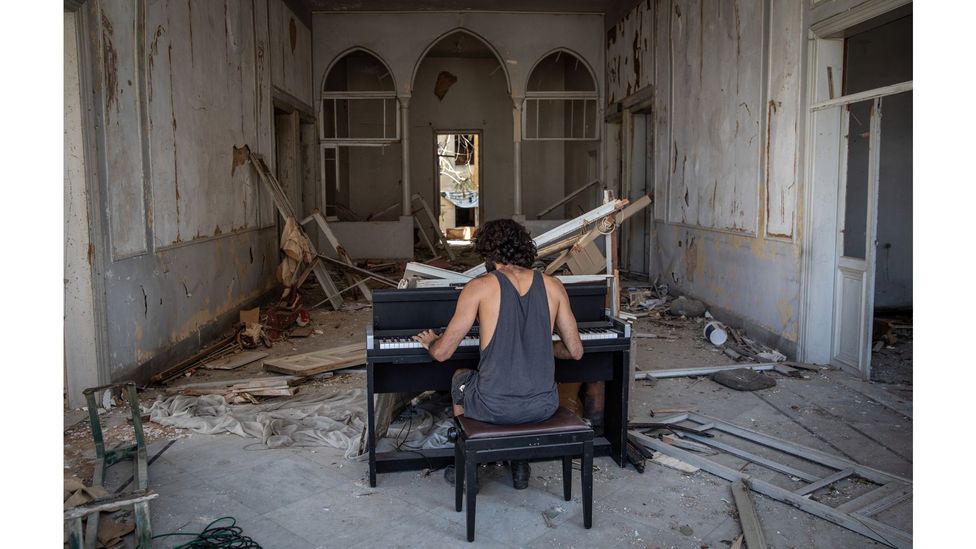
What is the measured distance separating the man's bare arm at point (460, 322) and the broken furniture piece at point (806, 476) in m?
1.53

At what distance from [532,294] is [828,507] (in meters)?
1.70

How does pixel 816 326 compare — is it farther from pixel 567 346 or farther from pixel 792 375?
pixel 567 346

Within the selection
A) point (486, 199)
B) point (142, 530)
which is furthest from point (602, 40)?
point (142, 530)

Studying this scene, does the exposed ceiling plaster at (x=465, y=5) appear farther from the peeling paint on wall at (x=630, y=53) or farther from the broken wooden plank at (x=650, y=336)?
the broken wooden plank at (x=650, y=336)

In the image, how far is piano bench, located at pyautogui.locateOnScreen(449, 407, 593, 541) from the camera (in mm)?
3002

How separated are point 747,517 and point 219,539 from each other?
236cm

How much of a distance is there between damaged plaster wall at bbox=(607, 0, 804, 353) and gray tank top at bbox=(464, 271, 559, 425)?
12.6ft

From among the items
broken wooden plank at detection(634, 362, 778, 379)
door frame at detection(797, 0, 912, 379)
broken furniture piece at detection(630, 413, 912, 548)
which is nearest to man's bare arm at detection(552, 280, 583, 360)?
broken furniture piece at detection(630, 413, 912, 548)

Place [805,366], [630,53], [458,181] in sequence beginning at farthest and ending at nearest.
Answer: [458,181] → [630,53] → [805,366]

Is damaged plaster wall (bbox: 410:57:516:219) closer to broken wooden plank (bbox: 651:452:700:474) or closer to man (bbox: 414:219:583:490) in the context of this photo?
broken wooden plank (bbox: 651:452:700:474)

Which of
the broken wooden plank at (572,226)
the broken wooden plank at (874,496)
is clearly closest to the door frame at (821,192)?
the broken wooden plank at (572,226)

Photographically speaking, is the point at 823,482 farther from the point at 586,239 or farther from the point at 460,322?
the point at 586,239

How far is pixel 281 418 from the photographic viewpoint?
464 cm

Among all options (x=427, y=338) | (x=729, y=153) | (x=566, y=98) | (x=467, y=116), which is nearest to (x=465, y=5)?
(x=566, y=98)
